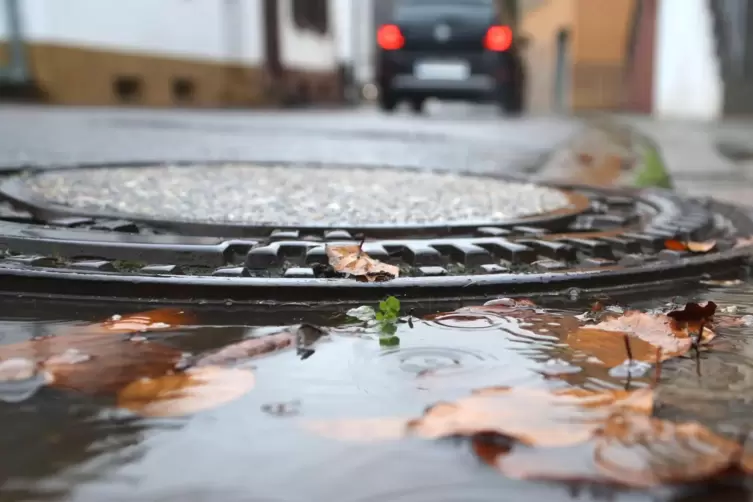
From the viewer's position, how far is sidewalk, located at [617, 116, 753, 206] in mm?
2842

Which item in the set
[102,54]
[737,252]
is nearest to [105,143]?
[737,252]

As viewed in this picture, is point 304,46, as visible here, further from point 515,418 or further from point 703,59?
point 515,418

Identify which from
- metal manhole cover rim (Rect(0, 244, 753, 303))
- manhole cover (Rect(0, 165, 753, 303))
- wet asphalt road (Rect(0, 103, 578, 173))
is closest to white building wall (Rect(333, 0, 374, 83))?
wet asphalt road (Rect(0, 103, 578, 173))

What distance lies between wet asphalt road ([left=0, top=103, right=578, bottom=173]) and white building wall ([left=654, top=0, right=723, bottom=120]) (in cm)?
238

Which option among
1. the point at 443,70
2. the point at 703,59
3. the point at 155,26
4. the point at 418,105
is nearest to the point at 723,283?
the point at 703,59

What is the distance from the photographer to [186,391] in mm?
848

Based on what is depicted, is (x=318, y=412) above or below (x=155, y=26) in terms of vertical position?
below

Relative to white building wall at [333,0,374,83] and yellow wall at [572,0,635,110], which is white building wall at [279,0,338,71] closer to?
white building wall at [333,0,374,83]

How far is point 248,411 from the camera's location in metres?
0.81

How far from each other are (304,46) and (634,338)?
14.0m

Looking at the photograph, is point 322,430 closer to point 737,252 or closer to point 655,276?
point 655,276

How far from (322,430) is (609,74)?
14.8 m

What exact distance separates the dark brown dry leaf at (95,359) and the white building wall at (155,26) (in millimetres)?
7399

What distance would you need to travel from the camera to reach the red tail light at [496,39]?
8367 mm
